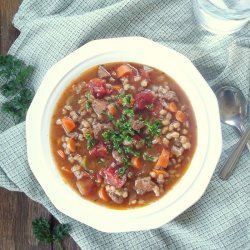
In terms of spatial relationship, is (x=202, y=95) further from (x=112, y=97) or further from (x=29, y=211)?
(x=29, y=211)

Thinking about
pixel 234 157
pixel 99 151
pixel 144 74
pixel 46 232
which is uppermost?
pixel 144 74

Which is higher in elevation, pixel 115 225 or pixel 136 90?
pixel 136 90

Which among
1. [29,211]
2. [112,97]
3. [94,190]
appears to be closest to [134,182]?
[94,190]

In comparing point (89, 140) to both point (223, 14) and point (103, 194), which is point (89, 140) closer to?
point (103, 194)

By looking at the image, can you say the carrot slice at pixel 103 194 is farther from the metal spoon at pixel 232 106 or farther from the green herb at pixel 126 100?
the metal spoon at pixel 232 106

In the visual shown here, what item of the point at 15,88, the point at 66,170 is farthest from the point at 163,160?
the point at 15,88

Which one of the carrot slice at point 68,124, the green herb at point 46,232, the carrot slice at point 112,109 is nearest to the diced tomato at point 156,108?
the carrot slice at point 112,109

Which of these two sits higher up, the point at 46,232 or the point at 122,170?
the point at 122,170
